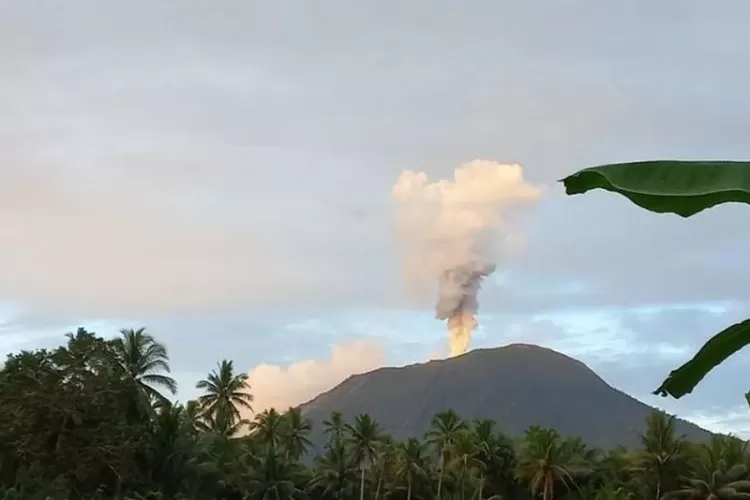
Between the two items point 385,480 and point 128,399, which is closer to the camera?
point 128,399

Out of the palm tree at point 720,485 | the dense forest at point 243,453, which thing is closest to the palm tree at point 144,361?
the dense forest at point 243,453

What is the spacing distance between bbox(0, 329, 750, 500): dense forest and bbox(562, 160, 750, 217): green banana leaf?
994 inches

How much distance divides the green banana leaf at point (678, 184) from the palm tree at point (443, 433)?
4213 centimetres

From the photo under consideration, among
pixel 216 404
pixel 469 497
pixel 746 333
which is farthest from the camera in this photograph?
pixel 216 404

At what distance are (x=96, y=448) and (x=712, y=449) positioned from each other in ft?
73.6

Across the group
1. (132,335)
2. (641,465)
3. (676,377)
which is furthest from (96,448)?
(676,377)

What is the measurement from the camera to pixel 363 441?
4484cm

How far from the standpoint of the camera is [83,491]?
99.6 ft

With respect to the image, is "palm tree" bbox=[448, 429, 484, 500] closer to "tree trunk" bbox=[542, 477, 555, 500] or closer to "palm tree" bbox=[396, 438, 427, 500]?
"palm tree" bbox=[396, 438, 427, 500]

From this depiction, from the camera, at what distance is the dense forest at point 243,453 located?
30.2 metres

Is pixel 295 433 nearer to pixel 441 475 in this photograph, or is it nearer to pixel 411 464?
pixel 411 464

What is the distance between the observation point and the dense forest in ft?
99.1

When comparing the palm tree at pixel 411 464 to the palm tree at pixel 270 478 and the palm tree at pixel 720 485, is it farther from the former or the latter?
the palm tree at pixel 720 485

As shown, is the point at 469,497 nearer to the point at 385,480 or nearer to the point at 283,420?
the point at 385,480
